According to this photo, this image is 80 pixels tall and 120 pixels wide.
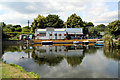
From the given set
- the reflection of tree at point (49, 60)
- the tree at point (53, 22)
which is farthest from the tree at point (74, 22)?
the reflection of tree at point (49, 60)

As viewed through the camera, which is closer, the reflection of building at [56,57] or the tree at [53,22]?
the reflection of building at [56,57]

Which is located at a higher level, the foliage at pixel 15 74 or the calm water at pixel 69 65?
the foliage at pixel 15 74

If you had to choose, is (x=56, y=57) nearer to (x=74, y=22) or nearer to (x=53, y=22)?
(x=74, y=22)

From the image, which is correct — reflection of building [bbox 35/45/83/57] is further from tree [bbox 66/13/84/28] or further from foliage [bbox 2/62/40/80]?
tree [bbox 66/13/84/28]

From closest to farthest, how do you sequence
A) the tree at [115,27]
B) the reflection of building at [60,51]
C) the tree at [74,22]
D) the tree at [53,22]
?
the reflection of building at [60,51] → the tree at [115,27] → the tree at [74,22] → the tree at [53,22]

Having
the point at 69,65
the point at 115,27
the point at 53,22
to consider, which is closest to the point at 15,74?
the point at 69,65

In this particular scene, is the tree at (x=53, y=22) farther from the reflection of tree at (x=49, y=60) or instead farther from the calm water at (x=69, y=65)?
the reflection of tree at (x=49, y=60)

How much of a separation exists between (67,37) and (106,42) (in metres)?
31.0

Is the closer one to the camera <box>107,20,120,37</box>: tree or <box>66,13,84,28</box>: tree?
<box>107,20,120,37</box>: tree

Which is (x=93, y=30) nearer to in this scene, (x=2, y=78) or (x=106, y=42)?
(x=106, y=42)

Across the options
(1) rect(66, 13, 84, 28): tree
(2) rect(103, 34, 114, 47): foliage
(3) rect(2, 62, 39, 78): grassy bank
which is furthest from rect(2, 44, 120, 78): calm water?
(1) rect(66, 13, 84, 28): tree

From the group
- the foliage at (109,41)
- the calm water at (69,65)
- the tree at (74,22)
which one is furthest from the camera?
the tree at (74,22)

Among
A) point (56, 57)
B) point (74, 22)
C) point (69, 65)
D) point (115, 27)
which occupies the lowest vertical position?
point (69, 65)

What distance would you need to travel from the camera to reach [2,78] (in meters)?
10.1
